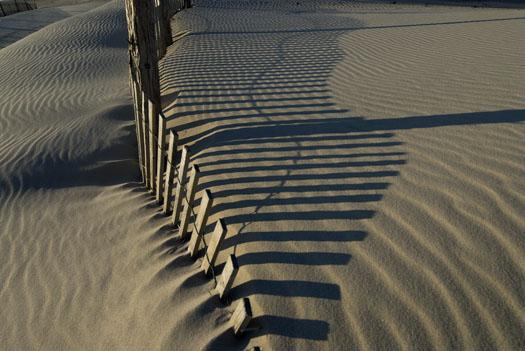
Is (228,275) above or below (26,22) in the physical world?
above

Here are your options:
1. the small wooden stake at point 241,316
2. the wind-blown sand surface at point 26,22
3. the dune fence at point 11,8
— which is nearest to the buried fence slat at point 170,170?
the small wooden stake at point 241,316

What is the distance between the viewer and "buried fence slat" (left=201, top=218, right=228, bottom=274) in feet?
7.49

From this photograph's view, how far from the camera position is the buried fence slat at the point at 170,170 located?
117 inches

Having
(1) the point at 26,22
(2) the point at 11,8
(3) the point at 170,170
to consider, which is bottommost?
(1) the point at 26,22

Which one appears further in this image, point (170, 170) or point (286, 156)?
point (286, 156)

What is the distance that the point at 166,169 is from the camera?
13.1 ft

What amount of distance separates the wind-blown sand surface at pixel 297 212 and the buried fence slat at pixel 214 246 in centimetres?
12

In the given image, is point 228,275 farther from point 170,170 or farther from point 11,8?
point 11,8

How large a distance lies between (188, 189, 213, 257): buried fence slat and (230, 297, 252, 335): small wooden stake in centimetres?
71

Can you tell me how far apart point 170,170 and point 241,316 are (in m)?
1.56

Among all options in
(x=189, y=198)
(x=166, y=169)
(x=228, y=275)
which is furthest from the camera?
(x=166, y=169)

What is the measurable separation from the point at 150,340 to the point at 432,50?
7482 mm

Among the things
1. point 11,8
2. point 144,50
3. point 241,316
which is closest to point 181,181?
point 241,316

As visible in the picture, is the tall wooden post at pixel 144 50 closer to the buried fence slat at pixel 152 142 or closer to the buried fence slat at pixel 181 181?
the buried fence slat at pixel 152 142
